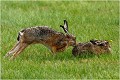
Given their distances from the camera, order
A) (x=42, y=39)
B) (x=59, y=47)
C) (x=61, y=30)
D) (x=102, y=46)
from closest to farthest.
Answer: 1. (x=42, y=39)
2. (x=59, y=47)
3. (x=102, y=46)
4. (x=61, y=30)

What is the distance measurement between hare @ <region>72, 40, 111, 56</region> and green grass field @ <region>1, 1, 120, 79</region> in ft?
0.34

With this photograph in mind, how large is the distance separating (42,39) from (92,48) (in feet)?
3.25

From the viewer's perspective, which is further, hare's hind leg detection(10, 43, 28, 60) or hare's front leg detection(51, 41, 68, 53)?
hare's front leg detection(51, 41, 68, 53)

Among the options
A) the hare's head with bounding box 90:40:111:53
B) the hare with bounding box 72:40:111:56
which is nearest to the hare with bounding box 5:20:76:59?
the hare with bounding box 72:40:111:56

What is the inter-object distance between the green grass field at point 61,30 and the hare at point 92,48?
0.10 metres

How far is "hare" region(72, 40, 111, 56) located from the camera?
859cm

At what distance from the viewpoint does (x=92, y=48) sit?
8.59 metres

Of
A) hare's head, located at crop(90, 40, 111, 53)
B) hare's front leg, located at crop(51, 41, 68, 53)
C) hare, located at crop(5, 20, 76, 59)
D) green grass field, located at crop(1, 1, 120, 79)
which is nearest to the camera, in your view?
green grass field, located at crop(1, 1, 120, 79)

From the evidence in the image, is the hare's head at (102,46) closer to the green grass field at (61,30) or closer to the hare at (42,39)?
the green grass field at (61,30)

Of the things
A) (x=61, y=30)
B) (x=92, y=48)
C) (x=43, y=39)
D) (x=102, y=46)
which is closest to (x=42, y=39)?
(x=43, y=39)

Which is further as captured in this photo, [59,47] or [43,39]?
[59,47]

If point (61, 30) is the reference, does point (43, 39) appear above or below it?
above

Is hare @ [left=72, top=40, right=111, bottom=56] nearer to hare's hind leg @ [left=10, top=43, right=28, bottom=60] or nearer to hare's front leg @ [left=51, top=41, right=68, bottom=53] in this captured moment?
hare's front leg @ [left=51, top=41, right=68, bottom=53]

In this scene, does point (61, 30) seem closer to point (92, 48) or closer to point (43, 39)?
point (92, 48)
